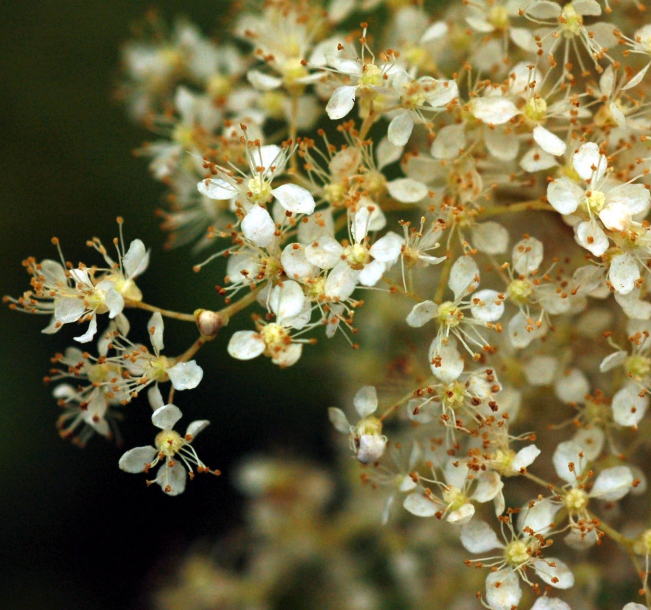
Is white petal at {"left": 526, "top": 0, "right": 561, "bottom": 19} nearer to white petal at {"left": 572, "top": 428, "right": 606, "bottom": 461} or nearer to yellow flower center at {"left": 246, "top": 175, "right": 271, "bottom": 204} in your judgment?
yellow flower center at {"left": 246, "top": 175, "right": 271, "bottom": 204}

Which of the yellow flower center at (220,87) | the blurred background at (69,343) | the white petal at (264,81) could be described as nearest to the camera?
the white petal at (264,81)

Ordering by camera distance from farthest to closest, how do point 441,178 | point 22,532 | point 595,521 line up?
1. point 22,532
2. point 441,178
3. point 595,521

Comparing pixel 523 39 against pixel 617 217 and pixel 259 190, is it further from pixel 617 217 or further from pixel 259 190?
pixel 259 190

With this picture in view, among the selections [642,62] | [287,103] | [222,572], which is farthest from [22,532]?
[642,62]

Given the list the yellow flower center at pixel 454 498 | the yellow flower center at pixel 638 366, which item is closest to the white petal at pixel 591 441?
the yellow flower center at pixel 638 366

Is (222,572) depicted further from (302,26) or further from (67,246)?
(302,26)

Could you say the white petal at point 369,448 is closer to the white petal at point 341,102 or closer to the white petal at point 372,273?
the white petal at point 372,273
